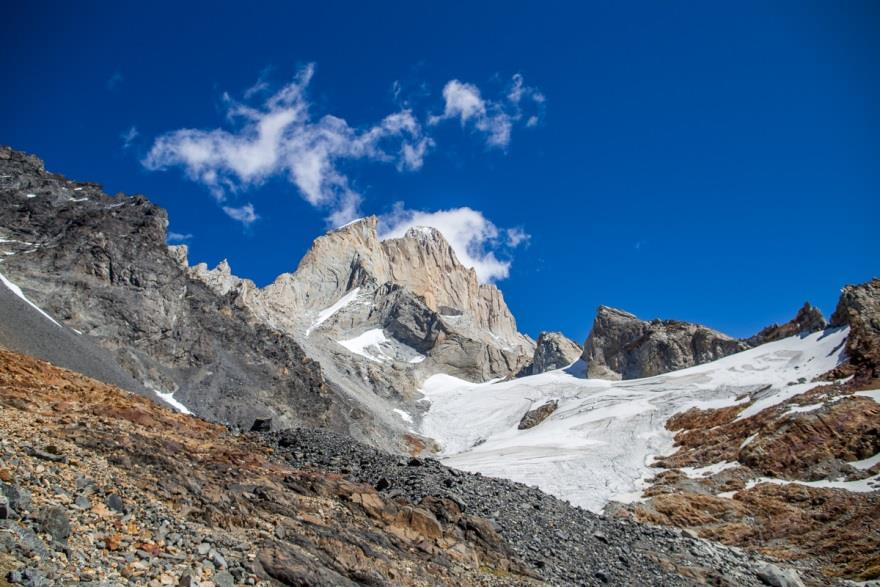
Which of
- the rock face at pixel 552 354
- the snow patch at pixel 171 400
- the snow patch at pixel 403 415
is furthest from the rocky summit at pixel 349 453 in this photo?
the rock face at pixel 552 354

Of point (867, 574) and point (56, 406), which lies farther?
point (867, 574)

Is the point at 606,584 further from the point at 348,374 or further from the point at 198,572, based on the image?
the point at 348,374

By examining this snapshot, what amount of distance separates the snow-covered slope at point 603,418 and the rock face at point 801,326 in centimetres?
451

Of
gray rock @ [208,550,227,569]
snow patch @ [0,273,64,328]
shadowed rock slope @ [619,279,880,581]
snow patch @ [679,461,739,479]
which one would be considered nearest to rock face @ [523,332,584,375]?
shadowed rock slope @ [619,279,880,581]

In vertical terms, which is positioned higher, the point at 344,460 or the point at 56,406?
the point at 344,460

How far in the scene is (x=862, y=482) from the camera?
38.6 meters

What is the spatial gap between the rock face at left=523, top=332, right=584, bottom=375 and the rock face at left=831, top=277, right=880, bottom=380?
91.1 metres

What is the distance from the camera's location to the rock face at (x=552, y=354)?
576 ft

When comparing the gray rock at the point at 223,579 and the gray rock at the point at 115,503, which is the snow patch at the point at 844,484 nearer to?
the gray rock at the point at 223,579

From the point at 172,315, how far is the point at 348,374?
6168 centimetres

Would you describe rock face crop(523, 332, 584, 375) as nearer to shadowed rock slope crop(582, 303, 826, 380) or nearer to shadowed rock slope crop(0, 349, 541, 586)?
shadowed rock slope crop(582, 303, 826, 380)

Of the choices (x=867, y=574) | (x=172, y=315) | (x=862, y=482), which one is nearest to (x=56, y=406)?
(x=867, y=574)

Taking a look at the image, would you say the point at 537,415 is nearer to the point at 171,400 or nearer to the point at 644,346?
the point at 644,346

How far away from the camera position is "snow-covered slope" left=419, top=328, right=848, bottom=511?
53906 mm
